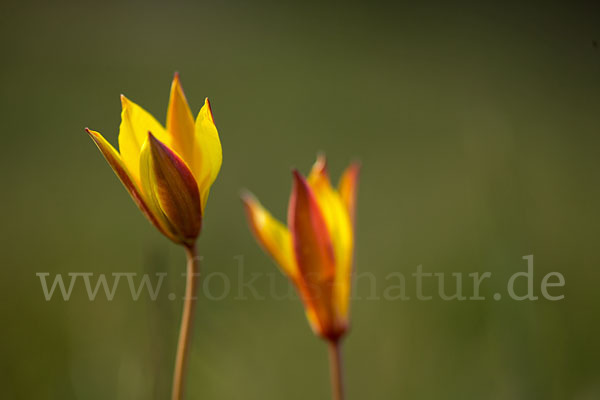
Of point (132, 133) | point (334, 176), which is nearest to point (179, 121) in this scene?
point (132, 133)

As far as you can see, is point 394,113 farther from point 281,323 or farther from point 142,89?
point 281,323

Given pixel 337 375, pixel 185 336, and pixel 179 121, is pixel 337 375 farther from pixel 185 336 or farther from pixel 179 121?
pixel 179 121

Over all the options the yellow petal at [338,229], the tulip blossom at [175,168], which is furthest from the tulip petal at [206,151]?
the yellow petal at [338,229]

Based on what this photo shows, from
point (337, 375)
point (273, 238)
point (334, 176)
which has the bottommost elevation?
point (337, 375)

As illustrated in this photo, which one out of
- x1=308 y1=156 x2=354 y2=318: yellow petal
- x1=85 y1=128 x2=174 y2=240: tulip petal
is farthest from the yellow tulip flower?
x1=308 y1=156 x2=354 y2=318: yellow petal

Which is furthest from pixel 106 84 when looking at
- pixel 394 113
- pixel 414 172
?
pixel 414 172

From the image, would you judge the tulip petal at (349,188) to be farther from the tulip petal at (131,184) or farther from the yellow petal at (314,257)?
the tulip petal at (131,184)

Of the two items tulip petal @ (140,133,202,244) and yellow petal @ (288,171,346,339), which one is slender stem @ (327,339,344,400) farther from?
tulip petal @ (140,133,202,244)
